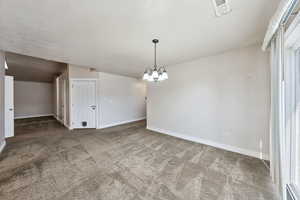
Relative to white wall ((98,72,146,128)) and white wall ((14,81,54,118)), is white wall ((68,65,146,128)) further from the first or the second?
white wall ((14,81,54,118))

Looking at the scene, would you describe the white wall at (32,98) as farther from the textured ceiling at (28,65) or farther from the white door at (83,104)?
the white door at (83,104)

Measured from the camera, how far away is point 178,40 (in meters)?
2.36

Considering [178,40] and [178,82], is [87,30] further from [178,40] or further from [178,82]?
[178,82]

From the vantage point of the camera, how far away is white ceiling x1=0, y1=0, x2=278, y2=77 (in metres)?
1.48

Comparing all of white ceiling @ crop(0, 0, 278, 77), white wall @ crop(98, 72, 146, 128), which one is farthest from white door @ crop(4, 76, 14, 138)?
white wall @ crop(98, 72, 146, 128)

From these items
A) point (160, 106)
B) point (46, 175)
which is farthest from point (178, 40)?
point (46, 175)

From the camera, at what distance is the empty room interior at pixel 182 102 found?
148 centimetres

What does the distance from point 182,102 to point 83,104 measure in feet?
13.4

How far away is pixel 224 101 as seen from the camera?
2.93 m

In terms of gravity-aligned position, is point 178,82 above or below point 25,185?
above

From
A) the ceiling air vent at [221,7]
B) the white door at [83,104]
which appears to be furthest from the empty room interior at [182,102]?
the white door at [83,104]

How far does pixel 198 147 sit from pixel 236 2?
9.97 feet

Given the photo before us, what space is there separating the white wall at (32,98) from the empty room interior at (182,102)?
16.7ft

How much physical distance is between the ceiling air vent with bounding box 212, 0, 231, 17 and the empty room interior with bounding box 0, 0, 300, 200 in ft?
0.04
